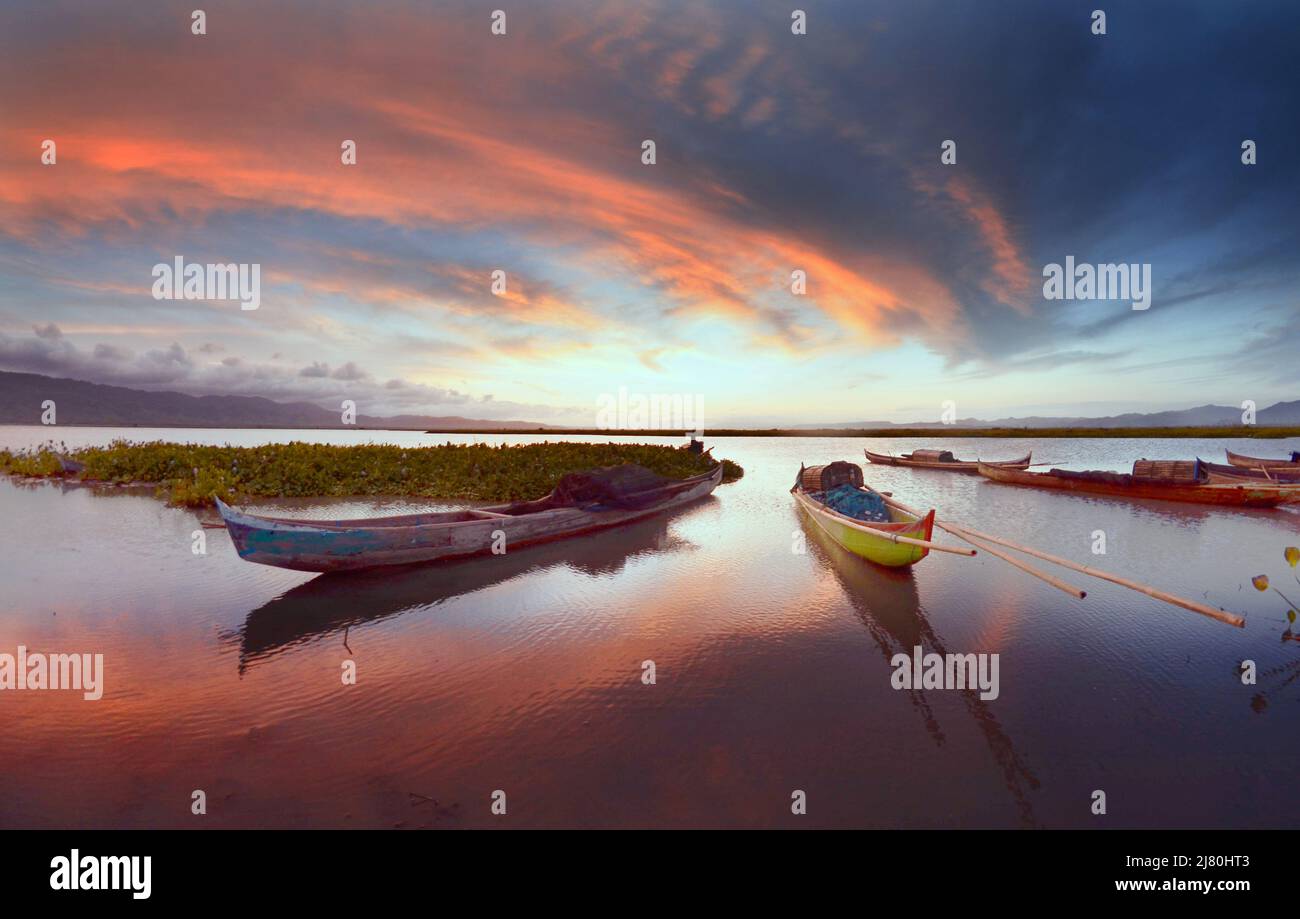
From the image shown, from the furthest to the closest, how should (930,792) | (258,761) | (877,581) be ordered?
(877,581) < (258,761) < (930,792)

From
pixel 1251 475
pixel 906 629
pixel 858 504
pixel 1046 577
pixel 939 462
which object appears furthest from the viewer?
pixel 939 462

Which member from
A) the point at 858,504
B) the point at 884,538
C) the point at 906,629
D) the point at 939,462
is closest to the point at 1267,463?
the point at 939,462

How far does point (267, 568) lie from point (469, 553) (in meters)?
4.93

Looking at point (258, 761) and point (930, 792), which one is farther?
point (258, 761)

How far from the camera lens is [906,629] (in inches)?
373

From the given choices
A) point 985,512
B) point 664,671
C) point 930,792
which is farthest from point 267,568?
point 985,512

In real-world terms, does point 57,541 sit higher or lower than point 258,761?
higher

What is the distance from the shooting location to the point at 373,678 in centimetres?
746

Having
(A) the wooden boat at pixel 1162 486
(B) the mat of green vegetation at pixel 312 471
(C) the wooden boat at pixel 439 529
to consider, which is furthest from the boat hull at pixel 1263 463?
(C) the wooden boat at pixel 439 529

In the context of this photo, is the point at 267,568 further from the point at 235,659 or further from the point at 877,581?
the point at 877,581

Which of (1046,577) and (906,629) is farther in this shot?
(906,629)

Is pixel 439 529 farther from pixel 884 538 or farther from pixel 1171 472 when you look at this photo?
pixel 1171 472

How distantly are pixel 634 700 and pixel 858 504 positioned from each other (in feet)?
40.1

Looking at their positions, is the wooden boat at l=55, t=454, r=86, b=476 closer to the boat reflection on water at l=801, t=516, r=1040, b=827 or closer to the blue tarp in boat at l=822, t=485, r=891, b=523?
the boat reflection on water at l=801, t=516, r=1040, b=827
